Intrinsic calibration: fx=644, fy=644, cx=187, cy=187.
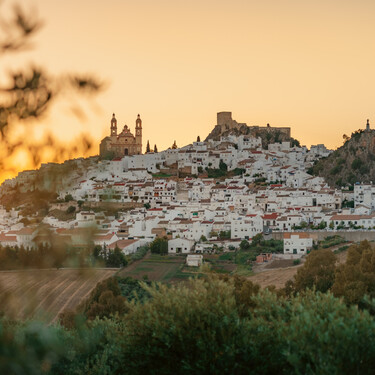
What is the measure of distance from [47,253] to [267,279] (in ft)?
83.6

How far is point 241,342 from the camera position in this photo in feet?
27.0

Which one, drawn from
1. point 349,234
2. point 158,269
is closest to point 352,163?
point 349,234

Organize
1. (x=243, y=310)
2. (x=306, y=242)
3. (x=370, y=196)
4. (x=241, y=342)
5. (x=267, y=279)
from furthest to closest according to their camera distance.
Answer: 1. (x=370, y=196)
2. (x=306, y=242)
3. (x=267, y=279)
4. (x=243, y=310)
5. (x=241, y=342)

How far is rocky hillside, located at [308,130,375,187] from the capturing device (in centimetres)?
5386

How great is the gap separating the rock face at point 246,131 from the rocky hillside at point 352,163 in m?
12.5

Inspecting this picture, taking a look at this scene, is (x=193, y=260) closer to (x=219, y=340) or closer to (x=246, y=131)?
(x=219, y=340)

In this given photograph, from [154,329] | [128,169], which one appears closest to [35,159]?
[154,329]

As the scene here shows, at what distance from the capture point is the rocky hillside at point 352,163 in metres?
53.9

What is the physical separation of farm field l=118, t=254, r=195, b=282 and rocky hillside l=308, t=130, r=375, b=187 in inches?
940

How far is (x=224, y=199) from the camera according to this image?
48.0 m

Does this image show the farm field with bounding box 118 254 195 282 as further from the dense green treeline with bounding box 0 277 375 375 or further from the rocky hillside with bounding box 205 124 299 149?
the rocky hillside with bounding box 205 124 299 149

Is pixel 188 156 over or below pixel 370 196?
over

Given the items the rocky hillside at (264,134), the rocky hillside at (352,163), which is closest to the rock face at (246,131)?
the rocky hillside at (264,134)

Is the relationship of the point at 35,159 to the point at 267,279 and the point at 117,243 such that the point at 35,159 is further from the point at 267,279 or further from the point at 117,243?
the point at 117,243
